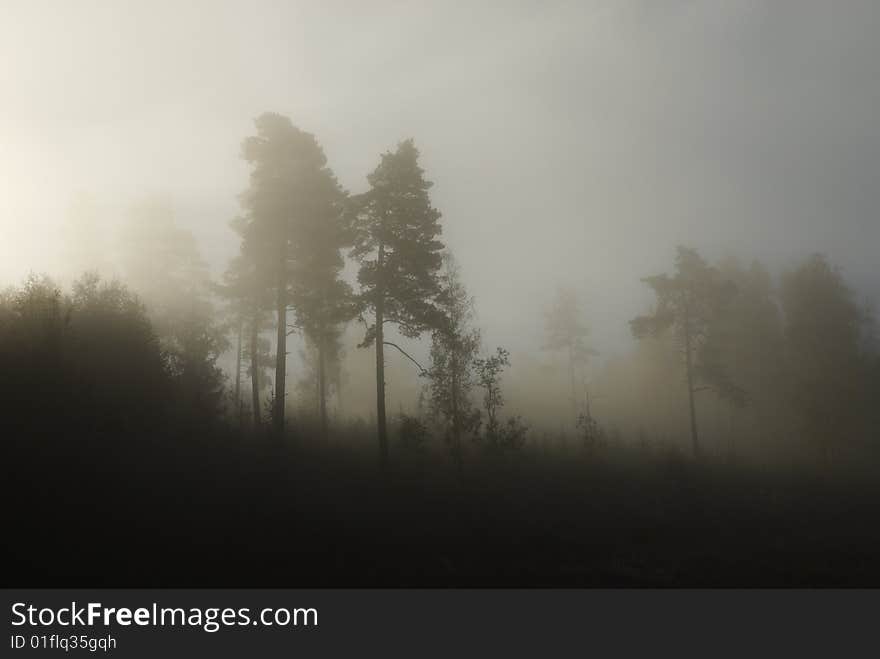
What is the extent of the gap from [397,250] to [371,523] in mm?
11865

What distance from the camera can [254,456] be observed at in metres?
18.1

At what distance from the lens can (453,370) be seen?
22547mm

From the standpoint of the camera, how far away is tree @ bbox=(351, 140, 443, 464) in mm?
21516

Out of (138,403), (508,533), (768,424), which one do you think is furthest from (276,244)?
(768,424)

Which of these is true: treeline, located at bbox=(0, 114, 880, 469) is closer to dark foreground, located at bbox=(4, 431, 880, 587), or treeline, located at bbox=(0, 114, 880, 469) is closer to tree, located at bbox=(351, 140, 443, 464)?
tree, located at bbox=(351, 140, 443, 464)

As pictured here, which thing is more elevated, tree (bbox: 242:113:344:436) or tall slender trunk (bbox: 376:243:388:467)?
tree (bbox: 242:113:344:436)

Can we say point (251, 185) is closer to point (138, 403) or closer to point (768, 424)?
A: point (138, 403)

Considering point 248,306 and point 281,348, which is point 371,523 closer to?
point 281,348

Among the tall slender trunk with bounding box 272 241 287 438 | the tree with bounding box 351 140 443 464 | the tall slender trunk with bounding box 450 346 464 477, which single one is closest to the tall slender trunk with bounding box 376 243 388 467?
the tree with bounding box 351 140 443 464

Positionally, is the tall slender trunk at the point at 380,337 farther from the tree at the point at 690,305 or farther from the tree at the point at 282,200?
A: the tree at the point at 690,305

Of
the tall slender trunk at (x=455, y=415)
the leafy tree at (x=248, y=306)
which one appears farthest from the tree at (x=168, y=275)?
the tall slender trunk at (x=455, y=415)

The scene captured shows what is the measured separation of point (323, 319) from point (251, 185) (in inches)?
328

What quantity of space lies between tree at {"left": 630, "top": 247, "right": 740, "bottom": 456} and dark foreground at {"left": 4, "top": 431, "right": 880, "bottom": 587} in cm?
1245

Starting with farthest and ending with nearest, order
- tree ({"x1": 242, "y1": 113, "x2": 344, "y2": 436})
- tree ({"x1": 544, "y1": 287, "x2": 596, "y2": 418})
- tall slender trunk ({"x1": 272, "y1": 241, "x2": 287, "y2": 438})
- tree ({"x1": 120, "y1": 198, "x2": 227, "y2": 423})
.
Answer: tree ({"x1": 544, "y1": 287, "x2": 596, "y2": 418}) < tree ({"x1": 120, "y1": 198, "x2": 227, "y2": 423}) < tree ({"x1": 242, "y1": 113, "x2": 344, "y2": 436}) < tall slender trunk ({"x1": 272, "y1": 241, "x2": 287, "y2": 438})
